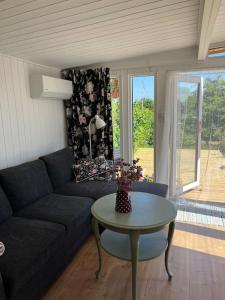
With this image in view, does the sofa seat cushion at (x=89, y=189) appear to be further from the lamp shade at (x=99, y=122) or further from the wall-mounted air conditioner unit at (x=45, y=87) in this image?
the wall-mounted air conditioner unit at (x=45, y=87)

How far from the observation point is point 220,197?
11.7 ft

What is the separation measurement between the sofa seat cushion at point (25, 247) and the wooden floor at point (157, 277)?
35 centimetres

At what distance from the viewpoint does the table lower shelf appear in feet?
5.98

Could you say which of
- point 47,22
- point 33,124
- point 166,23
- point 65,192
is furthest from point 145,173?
point 47,22

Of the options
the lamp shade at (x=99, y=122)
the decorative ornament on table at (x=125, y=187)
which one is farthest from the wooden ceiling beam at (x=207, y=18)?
the lamp shade at (x=99, y=122)

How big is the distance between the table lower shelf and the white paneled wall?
1.45 metres

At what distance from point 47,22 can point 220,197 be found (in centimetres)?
329

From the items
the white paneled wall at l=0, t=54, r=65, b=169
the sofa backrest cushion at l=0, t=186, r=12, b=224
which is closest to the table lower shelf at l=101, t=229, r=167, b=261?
the sofa backrest cushion at l=0, t=186, r=12, b=224

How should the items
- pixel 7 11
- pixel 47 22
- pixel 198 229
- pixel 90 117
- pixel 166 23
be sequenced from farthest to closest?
pixel 90 117, pixel 198 229, pixel 166 23, pixel 47 22, pixel 7 11

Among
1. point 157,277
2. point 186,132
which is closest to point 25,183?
point 157,277

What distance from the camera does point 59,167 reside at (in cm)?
299

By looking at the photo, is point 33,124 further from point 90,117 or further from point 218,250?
point 218,250

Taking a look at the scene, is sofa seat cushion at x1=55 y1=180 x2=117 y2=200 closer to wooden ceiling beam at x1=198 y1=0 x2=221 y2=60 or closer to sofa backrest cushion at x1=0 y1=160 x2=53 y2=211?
sofa backrest cushion at x1=0 y1=160 x2=53 y2=211

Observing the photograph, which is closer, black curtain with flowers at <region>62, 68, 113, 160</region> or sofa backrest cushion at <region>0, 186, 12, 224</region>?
sofa backrest cushion at <region>0, 186, 12, 224</region>
